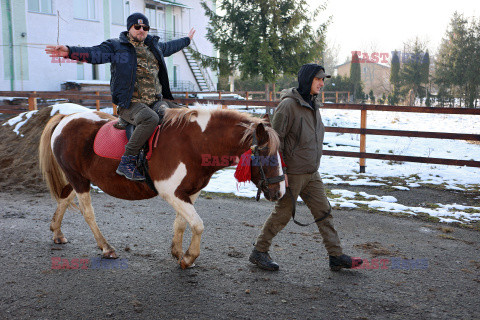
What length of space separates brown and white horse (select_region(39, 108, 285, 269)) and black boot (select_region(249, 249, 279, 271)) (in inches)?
23.1

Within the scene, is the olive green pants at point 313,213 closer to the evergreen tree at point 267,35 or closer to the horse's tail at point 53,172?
the horse's tail at point 53,172

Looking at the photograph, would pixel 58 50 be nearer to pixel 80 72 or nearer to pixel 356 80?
pixel 80 72

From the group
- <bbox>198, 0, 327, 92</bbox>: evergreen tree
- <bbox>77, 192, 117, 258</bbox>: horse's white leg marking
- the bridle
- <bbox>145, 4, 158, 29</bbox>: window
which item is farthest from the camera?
<bbox>145, 4, 158, 29</bbox>: window

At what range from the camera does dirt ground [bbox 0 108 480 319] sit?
3.42 meters

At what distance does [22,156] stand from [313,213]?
712 cm

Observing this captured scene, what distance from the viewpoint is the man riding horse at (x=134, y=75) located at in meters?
4.16

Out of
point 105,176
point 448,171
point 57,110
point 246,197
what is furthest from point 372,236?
point 57,110

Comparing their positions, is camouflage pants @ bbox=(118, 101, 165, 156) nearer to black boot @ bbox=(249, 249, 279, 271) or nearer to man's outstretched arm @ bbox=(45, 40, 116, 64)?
man's outstretched arm @ bbox=(45, 40, 116, 64)

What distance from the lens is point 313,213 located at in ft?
14.3

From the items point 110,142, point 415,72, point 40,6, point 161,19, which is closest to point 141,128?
point 110,142

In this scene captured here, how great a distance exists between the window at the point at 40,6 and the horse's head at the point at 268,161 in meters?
24.3

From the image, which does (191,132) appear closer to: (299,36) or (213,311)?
(213,311)

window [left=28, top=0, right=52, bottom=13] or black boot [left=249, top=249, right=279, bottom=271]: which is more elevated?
window [left=28, top=0, right=52, bottom=13]

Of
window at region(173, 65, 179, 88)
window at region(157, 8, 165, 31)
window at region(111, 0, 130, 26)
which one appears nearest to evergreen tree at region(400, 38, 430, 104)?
window at region(173, 65, 179, 88)
